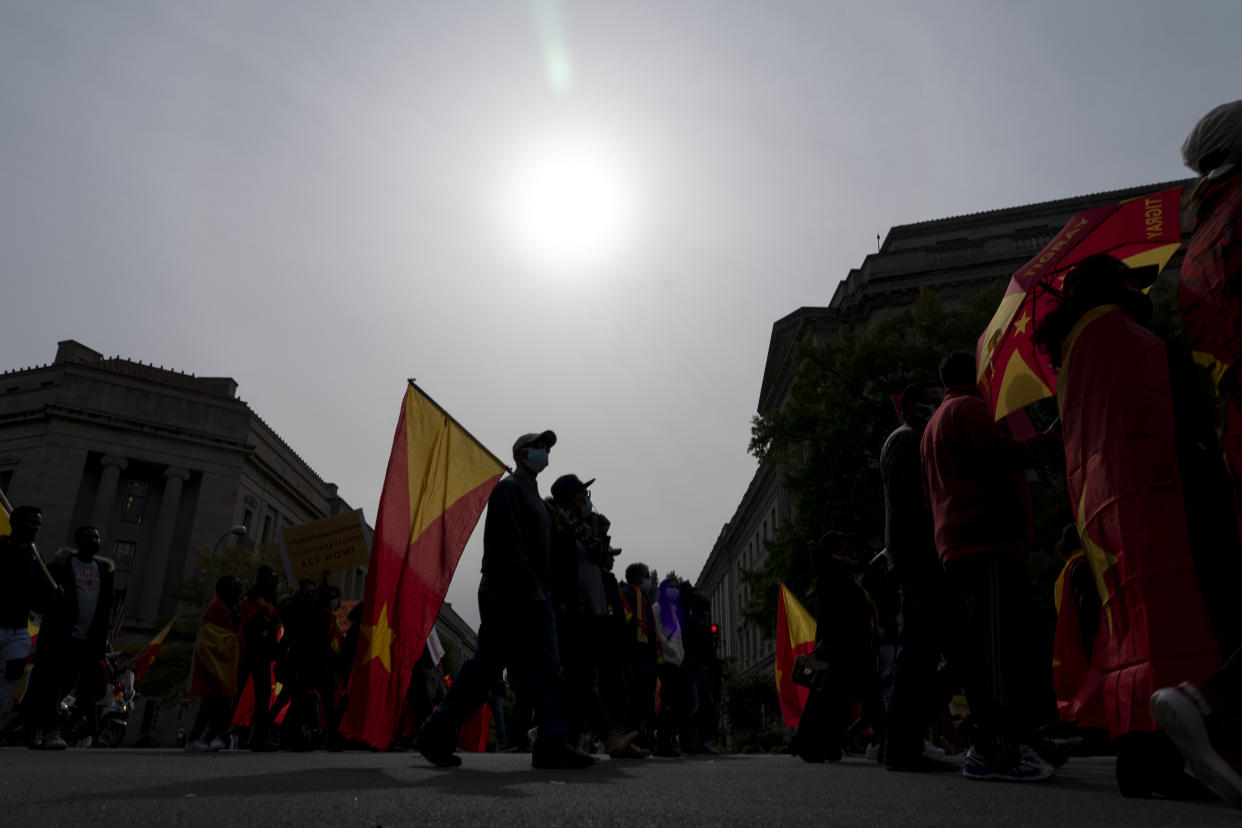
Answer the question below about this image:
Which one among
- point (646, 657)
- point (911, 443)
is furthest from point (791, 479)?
point (911, 443)

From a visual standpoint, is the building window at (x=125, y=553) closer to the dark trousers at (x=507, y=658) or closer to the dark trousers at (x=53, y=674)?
the dark trousers at (x=53, y=674)

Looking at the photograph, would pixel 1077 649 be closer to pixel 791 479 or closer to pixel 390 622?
pixel 390 622

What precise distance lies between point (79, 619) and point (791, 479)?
16.9 m

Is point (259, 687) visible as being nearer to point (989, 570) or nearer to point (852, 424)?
point (989, 570)

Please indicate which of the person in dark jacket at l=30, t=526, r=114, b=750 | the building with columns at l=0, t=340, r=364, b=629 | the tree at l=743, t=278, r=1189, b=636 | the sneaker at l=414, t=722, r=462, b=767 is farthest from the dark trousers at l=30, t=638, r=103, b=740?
the building with columns at l=0, t=340, r=364, b=629

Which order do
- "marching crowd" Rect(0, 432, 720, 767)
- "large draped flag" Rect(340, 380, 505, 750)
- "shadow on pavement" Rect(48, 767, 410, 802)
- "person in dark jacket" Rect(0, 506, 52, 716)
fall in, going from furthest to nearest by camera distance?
"person in dark jacket" Rect(0, 506, 52, 716) < "large draped flag" Rect(340, 380, 505, 750) < "marching crowd" Rect(0, 432, 720, 767) < "shadow on pavement" Rect(48, 767, 410, 802)

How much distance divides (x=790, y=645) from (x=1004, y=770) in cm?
989

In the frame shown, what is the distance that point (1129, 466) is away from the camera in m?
3.10

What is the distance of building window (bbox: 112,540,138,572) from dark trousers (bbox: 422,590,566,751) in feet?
181

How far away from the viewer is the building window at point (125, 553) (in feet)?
172

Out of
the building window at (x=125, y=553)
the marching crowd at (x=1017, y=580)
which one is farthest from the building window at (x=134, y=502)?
the marching crowd at (x=1017, y=580)

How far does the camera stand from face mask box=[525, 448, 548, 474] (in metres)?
5.68

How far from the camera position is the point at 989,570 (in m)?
4.01

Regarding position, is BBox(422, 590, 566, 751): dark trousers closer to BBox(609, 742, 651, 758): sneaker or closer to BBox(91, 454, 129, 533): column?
BBox(609, 742, 651, 758): sneaker
